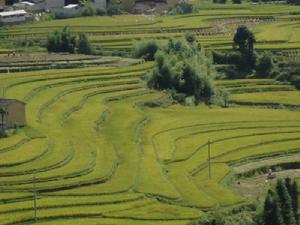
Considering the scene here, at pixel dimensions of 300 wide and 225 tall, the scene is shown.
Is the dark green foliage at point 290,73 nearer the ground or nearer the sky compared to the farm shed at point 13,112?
nearer the ground

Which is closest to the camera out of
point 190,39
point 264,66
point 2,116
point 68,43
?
point 2,116

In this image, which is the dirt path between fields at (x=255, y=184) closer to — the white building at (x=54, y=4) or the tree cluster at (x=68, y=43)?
the tree cluster at (x=68, y=43)

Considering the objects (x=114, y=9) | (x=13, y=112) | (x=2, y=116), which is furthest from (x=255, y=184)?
(x=114, y=9)

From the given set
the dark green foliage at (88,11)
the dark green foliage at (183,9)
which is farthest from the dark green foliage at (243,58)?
the dark green foliage at (183,9)

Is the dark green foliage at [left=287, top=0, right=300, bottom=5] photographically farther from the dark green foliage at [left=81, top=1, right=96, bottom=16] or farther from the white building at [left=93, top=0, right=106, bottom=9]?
the dark green foliage at [left=81, top=1, right=96, bottom=16]

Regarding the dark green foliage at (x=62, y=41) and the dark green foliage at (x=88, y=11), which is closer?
the dark green foliage at (x=62, y=41)

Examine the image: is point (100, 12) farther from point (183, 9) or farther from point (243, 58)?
point (243, 58)

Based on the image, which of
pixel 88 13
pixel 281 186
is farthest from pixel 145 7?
pixel 281 186
